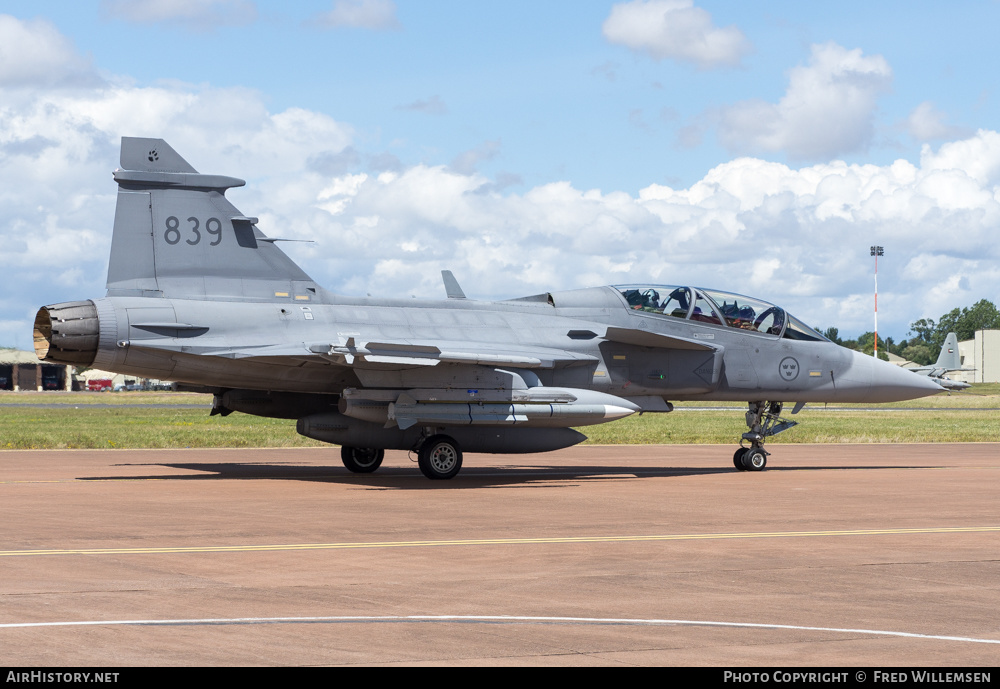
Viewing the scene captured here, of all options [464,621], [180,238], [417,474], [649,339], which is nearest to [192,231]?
[180,238]

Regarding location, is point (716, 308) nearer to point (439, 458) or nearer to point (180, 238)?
point (439, 458)

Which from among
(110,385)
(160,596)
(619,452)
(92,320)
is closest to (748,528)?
(160,596)

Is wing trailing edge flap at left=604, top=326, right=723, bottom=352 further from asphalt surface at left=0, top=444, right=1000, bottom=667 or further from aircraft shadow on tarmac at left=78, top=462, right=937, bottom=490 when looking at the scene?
asphalt surface at left=0, top=444, right=1000, bottom=667

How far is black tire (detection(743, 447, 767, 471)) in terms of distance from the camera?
22.3 metres

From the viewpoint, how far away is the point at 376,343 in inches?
695

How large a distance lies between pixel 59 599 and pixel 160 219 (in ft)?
37.3

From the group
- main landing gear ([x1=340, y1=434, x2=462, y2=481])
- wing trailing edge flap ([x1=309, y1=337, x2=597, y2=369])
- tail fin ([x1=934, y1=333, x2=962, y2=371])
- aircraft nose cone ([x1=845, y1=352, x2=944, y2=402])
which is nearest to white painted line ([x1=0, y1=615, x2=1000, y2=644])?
wing trailing edge flap ([x1=309, y1=337, x2=597, y2=369])

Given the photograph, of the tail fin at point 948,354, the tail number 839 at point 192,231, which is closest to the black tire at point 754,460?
the tail number 839 at point 192,231

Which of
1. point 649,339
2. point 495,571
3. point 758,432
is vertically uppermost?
point 649,339

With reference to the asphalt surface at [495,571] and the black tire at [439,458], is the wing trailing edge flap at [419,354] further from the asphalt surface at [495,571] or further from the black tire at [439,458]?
the asphalt surface at [495,571]

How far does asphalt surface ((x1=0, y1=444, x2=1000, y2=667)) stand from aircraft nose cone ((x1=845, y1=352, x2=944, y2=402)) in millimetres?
3185

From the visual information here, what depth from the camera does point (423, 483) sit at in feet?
62.6

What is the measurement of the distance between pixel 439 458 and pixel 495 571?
9.63m

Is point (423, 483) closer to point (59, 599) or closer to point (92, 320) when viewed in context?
point (92, 320)
